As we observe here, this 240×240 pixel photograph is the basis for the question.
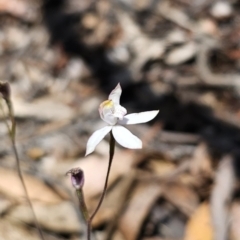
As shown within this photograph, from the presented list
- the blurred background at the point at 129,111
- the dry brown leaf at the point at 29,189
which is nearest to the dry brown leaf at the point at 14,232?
the blurred background at the point at 129,111

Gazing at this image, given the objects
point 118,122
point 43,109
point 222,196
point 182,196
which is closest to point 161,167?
point 182,196

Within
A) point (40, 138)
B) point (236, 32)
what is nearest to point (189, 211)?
point (40, 138)

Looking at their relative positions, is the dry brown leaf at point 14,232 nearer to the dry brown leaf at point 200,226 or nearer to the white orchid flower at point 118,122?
the dry brown leaf at point 200,226

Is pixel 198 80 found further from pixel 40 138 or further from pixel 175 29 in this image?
pixel 40 138

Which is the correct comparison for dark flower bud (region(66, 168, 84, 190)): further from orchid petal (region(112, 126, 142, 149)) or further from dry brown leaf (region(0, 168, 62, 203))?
dry brown leaf (region(0, 168, 62, 203))

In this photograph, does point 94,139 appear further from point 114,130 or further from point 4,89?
point 4,89
